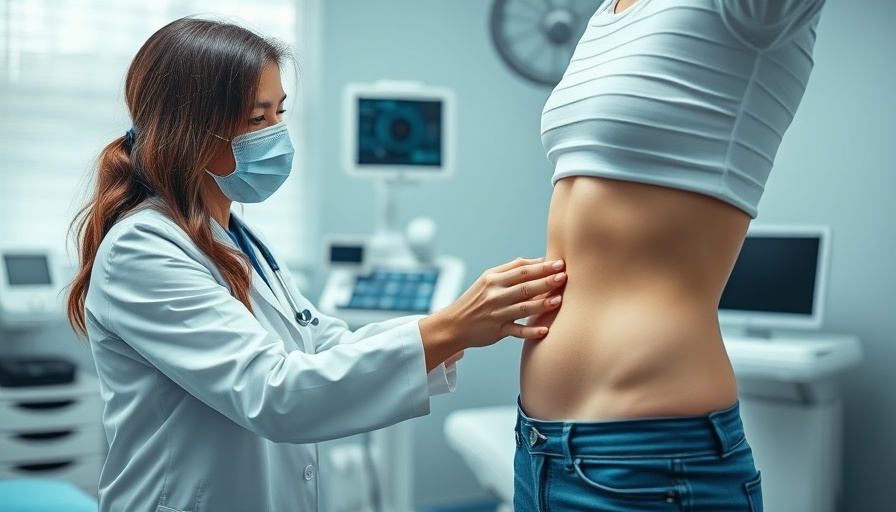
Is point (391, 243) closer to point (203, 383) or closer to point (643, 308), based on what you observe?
point (203, 383)

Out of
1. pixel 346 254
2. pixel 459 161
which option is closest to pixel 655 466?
pixel 346 254

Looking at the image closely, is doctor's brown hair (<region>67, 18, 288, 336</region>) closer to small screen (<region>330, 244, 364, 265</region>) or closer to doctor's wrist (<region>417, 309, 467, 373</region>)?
doctor's wrist (<region>417, 309, 467, 373</region>)

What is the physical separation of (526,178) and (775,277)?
59.4 inches

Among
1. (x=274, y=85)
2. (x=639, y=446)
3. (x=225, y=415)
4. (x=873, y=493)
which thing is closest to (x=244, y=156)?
(x=274, y=85)

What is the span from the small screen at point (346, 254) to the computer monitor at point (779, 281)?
1140 mm

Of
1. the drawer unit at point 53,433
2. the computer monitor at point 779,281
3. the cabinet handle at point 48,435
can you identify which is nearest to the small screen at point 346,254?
the drawer unit at point 53,433

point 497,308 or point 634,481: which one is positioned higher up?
point 497,308

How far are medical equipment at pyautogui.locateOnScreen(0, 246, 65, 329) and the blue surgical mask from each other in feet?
5.67

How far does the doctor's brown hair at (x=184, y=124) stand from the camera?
4.27ft

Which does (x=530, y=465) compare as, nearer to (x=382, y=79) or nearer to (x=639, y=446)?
(x=639, y=446)

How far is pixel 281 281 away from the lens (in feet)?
4.98

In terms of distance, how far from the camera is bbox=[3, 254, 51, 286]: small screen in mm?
2900

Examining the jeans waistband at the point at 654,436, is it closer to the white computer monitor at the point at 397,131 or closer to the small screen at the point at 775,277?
the small screen at the point at 775,277

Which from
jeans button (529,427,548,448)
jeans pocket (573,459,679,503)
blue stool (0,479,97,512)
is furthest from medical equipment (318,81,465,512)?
jeans pocket (573,459,679,503)
